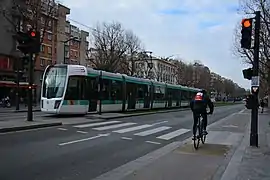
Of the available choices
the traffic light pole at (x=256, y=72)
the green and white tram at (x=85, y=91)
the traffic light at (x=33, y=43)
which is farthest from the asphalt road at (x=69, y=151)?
the green and white tram at (x=85, y=91)

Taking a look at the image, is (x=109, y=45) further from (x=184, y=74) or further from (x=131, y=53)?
(x=184, y=74)

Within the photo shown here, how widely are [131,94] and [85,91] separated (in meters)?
9.10

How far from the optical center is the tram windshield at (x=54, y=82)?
24.9 meters

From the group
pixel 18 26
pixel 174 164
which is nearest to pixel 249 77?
pixel 174 164

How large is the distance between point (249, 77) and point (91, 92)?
50.1 ft

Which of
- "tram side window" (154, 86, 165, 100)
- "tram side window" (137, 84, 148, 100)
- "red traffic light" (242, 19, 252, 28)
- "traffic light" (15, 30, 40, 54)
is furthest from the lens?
"tram side window" (154, 86, 165, 100)

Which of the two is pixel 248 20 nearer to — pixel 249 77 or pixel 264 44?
pixel 249 77

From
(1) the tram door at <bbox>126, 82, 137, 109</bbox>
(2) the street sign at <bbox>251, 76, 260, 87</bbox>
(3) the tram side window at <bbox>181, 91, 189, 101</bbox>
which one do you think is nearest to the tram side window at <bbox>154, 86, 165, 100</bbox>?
(1) the tram door at <bbox>126, 82, 137, 109</bbox>

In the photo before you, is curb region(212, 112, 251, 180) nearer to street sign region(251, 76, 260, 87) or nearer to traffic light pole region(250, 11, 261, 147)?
traffic light pole region(250, 11, 261, 147)

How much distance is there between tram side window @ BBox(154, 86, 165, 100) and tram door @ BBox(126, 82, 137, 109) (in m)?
7.02

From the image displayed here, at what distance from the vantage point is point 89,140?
13992mm

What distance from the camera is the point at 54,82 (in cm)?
2519

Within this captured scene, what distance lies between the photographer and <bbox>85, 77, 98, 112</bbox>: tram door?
26797 mm

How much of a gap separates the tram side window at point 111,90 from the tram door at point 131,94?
74.9 inches
